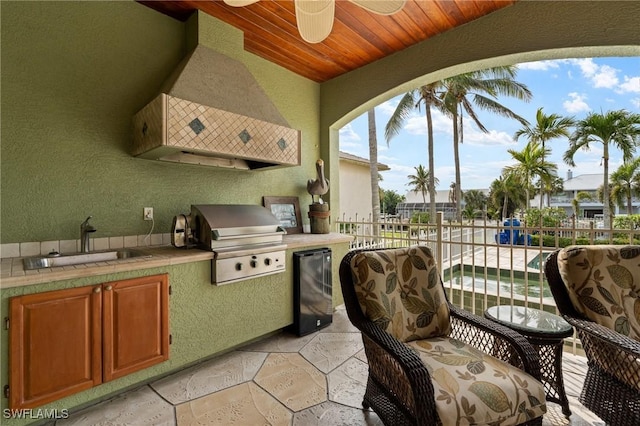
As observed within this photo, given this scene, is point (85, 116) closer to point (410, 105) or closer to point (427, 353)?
point (427, 353)

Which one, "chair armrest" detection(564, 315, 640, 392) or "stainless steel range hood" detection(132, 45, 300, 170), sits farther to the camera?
"stainless steel range hood" detection(132, 45, 300, 170)

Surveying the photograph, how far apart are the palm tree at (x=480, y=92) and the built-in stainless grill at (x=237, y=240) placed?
7.15 m

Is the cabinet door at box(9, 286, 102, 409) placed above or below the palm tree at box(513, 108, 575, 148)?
below

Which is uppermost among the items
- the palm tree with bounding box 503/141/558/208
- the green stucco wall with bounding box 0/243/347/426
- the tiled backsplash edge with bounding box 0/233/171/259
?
the palm tree with bounding box 503/141/558/208

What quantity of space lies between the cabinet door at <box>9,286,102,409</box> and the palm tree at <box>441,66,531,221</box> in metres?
8.51

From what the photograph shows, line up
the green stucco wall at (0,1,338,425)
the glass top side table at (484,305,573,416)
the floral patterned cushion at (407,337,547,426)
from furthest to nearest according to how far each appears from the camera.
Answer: the green stucco wall at (0,1,338,425) < the glass top side table at (484,305,573,416) < the floral patterned cushion at (407,337,547,426)

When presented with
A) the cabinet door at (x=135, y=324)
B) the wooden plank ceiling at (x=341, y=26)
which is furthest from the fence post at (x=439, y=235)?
the cabinet door at (x=135, y=324)

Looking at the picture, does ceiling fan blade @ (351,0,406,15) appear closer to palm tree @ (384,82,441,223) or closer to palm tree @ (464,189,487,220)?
palm tree @ (384,82,441,223)

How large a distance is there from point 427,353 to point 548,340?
801 mm

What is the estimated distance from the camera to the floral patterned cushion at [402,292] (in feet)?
5.17

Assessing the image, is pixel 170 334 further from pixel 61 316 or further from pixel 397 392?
pixel 397 392

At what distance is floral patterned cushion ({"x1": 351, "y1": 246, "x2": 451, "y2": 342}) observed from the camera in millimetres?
1575

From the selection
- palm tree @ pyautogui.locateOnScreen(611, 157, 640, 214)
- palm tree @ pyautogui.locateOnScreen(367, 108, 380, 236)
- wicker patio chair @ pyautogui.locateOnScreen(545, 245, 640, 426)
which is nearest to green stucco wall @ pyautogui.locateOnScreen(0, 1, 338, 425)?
wicker patio chair @ pyautogui.locateOnScreen(545, 245, 640, 426)

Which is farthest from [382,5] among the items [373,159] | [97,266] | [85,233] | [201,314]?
[373,159]
